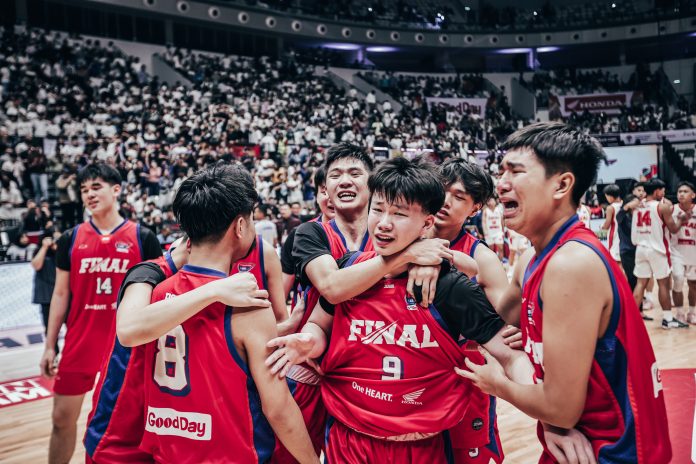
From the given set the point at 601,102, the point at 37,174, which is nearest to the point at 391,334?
the point at 37,174

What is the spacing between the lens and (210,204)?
5.80 feet

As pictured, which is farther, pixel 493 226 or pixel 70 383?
pixel 493 226

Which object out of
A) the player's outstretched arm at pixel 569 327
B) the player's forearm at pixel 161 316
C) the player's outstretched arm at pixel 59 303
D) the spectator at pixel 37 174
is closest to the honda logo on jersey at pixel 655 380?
the player's outstretched arm at pixel 569 327

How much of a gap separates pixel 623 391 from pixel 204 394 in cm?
126

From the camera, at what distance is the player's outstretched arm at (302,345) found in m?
1.72

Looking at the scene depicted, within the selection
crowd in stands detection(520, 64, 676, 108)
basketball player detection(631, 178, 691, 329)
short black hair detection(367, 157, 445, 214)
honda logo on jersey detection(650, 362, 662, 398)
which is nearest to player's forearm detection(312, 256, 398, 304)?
short black hair detection(367, 157, 445, 214)

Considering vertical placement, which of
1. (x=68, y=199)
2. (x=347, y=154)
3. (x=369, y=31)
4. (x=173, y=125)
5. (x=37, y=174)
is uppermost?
(x=369, y=31)

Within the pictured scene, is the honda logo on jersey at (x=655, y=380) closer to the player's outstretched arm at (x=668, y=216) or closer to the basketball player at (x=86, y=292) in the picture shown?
the basketball player at (x=86, y=292)

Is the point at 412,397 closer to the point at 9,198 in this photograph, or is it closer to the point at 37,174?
the point at 9,198

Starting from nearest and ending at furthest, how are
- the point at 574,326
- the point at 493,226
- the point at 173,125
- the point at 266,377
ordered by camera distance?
the point at 574,326, the point at 266,377, the point at 493,226, the point at 173,125

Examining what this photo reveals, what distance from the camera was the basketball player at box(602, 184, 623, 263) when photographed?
8.12 meters

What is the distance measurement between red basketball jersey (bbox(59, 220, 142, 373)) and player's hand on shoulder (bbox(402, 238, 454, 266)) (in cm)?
226

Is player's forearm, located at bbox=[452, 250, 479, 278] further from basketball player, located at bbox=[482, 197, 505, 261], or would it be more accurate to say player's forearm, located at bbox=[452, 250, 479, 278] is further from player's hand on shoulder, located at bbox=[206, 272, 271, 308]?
basketball player, located at bbox=[482, 197, 505, 261]

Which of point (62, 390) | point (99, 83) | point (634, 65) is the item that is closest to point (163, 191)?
point (99, 83)
